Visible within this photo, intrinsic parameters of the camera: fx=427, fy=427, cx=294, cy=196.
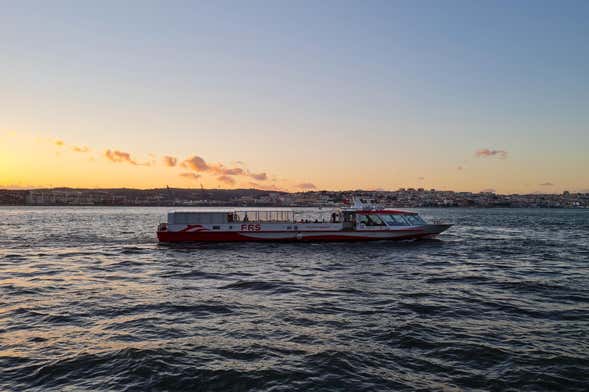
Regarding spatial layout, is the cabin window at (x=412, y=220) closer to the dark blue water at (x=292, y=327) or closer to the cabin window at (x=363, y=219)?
the cabin window at (x=363, y=219)

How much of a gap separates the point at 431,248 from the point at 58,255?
1269 inches

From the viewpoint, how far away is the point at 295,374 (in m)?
10.8

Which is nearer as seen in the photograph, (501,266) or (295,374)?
(295,374)

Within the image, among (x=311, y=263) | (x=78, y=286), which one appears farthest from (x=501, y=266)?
(x=78, y=286)

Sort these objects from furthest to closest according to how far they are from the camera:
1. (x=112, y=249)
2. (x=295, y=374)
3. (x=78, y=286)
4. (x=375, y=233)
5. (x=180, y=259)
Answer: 1. (x=375, y=233)
2. (x=112, y=249)
3. (x=180, y=259)
4. (x=78, y=286)
5. (x=295, y=374)

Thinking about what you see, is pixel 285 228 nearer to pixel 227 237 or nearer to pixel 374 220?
pixel 227 237

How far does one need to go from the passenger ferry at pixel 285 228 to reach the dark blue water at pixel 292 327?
12.4 m

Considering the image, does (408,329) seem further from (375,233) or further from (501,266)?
(375,233)

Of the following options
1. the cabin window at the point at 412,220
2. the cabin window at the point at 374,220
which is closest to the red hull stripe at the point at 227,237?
the cabin window at the point at 374,220

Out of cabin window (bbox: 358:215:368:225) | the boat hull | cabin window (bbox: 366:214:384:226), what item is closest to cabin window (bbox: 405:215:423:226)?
the boat hull

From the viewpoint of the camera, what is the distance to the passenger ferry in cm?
4191

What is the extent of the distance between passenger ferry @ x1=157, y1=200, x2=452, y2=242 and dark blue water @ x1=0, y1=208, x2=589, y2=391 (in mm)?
12367

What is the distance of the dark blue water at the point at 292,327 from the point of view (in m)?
10.7

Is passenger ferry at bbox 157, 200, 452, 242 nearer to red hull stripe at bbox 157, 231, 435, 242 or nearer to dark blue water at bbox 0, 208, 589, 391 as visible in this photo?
red hull stripe at bbox 157, 231, 435, 242
